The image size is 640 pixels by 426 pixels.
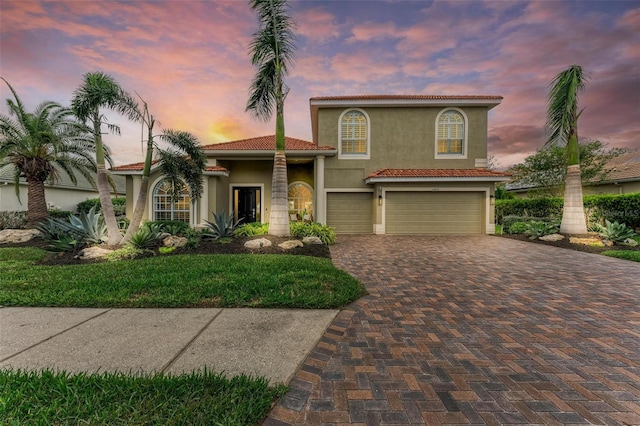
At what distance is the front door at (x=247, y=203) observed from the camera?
13.7 meters

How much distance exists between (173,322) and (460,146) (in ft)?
47.9

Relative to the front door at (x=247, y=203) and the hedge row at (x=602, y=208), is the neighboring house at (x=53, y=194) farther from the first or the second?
the hedge row at (x=602, y=208)

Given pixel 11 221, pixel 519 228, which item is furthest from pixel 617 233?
pixel 11 221

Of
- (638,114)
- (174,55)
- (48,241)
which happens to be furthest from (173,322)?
(638,114)

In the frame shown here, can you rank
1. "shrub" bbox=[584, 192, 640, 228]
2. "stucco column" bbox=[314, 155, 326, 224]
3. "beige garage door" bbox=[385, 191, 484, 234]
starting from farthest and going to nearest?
"stucco column" bbox=[314, 155, 326, 224]
"beige garage door" bbox=[385, 191, 484, 234]
"shrub" bbox=[584, 192, 640, 228]

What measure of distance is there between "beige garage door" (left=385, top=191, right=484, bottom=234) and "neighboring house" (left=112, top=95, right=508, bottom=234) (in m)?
0.05

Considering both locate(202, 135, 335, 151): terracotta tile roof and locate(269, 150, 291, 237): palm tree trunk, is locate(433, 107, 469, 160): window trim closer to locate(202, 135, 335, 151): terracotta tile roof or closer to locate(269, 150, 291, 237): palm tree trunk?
locate(202, 135, 335, 151): terracotta tile roof

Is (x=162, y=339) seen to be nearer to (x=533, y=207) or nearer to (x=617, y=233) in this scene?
(x=617, y=233)

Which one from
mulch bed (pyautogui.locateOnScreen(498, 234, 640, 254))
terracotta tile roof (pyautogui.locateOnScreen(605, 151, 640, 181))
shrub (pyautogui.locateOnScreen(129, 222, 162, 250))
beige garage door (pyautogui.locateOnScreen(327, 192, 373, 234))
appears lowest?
mulch bed (pyautogui.locateOnScreen(498, 234, 640, 254))

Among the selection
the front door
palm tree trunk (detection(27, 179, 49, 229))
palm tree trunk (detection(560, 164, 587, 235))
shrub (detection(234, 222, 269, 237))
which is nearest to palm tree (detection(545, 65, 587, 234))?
palm tree trunk (detection(560, 164, 587, 235))

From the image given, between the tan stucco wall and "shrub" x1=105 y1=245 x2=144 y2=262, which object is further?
the tan stucco wall

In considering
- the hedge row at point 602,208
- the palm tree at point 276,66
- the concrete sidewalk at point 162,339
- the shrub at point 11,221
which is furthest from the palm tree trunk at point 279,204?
the hedge row at point 602,208

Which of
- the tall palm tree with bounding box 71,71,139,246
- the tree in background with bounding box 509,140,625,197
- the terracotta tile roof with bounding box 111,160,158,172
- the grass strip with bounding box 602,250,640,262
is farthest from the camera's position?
the tree in background with bounding box 509,140,625,197

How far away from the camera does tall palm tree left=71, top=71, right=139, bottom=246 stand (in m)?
6.57
